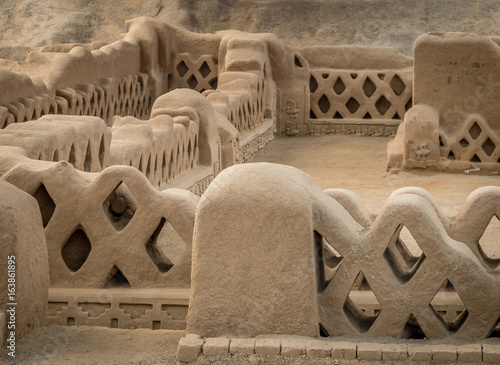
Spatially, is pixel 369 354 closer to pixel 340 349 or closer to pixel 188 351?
pixel 340 349

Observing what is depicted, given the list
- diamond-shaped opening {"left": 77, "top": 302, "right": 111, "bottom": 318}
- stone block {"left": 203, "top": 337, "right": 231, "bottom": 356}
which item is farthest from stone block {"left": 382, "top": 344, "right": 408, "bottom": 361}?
diamond-shaped opening {"left": 77, "top": 302, "right": 111, "bottom": 318}

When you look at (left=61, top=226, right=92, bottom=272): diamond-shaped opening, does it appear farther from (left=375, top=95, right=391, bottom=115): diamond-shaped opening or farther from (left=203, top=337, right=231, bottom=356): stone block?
(left=375, top=95, right=391, bottom=115): diamond-shaped opening

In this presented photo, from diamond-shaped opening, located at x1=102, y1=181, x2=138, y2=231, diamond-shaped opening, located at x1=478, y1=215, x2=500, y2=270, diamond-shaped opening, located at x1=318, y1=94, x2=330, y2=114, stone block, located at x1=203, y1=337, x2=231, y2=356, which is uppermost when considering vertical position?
diamond-shaped opening, located at x1=102, y1=181, x2=138, y2=231

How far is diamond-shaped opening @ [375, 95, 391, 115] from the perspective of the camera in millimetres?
13555

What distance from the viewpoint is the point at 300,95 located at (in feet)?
44.5

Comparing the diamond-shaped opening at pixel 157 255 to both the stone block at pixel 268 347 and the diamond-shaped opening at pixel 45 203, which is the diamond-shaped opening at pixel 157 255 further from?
the stone block at pixel 268 347

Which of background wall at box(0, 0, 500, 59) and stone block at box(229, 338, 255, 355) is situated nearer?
stone block at box(229, 338, 255, 355)

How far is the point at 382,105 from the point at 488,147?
3545 millimetres

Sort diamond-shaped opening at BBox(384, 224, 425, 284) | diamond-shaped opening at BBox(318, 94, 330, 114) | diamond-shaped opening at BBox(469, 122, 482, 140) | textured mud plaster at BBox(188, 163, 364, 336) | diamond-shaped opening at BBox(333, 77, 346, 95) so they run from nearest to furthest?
textured mud plaster at BBox(188, 163, 364, 336), diamond-shaped opening at BBox(384, 224, 425, 284), diamond-shaped opening at BBox(469, 122, 482, 140), diamond-shaped opening at BBox(333, 77, 346, 95), diamond-shaped opening at BBox(318, 94, 330, 114)

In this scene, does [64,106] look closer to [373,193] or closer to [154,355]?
Answer: [373,193]

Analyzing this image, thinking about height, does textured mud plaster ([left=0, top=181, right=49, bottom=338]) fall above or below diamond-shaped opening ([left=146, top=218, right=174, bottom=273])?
above

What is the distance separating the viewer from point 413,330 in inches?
147

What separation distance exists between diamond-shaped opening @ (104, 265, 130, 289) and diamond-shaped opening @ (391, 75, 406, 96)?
31.7 ft

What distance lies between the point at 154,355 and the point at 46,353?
47 centimetres
